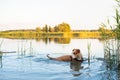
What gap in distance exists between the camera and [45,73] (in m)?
12.9

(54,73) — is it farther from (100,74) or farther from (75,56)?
(75,56)

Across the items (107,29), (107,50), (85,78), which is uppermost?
(107,29)

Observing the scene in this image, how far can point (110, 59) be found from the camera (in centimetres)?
1201

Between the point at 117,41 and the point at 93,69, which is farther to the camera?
the point at 93,69

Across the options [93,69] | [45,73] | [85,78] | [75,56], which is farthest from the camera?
[75,56]

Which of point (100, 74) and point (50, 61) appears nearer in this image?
point (100, 74)

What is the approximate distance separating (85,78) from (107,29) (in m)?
1.92

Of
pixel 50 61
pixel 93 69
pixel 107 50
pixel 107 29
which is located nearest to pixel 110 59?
pixel 107 50

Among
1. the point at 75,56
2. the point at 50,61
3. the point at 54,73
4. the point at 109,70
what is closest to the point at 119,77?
the point at 109,70

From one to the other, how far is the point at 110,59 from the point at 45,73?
2.65 metres

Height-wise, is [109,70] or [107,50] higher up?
[107,50]

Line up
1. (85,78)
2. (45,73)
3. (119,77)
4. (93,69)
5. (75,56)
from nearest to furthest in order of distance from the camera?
(119,77), (85,78), (45,73), (93,69), (75,56)

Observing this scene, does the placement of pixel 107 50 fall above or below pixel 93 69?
above

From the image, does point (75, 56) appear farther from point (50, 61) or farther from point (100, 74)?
point (100, 74)
